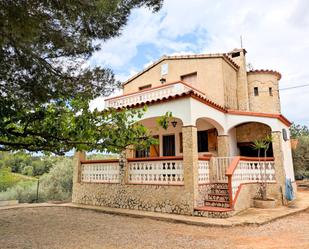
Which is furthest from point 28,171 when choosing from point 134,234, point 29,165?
point 134,234

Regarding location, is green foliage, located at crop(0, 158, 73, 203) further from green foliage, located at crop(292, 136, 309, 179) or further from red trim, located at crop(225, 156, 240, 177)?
green foliage, located at crop(292, 136, 309, 179)

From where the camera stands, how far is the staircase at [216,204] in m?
8.36

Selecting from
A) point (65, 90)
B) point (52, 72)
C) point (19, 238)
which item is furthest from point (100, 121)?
point (19, 238)

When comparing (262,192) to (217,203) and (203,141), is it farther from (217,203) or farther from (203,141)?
(203,141)

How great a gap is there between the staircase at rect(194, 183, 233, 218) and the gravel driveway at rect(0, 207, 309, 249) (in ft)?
3.53

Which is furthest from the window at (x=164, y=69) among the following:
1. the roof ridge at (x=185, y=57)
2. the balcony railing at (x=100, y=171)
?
the balcony railing at (x=100, y=171)

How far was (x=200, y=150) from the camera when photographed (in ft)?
46.2

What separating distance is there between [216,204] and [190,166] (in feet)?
5.94

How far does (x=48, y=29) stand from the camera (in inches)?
226

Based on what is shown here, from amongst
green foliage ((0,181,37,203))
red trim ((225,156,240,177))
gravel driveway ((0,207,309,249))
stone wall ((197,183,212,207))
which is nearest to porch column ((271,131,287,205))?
gravel driveway ((0,207,309,249))

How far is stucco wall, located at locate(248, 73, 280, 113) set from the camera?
15367mm

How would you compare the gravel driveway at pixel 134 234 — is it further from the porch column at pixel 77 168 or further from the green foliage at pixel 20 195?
the green foliage at pixel 20 195

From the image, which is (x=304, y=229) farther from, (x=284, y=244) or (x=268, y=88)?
(x=268, y=88)

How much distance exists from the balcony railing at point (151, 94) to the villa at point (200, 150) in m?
0.05
